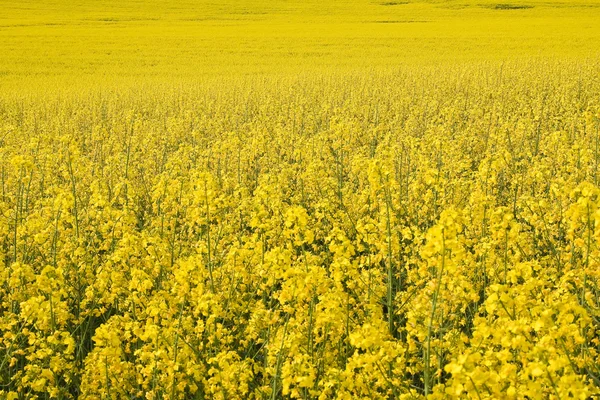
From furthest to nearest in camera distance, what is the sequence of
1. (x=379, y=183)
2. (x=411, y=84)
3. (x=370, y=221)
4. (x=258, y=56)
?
(x=258, y=56) < (x=411, y=84) < (x=370, y=221) < (x=379, y=183)

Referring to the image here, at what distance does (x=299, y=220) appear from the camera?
11.5ft

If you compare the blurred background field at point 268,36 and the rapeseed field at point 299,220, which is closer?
the rapeseed field at point 299,220

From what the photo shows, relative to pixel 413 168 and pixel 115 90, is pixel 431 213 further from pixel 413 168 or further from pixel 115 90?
pixel 115 90

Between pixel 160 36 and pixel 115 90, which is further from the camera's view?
pixel 160 36

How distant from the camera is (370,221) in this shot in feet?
14.1

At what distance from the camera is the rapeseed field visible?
9.59 feet

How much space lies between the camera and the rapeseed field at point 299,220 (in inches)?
115

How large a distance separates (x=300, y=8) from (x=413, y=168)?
33434mm

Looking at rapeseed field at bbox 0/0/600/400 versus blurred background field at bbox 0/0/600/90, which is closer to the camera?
rapeseed field at bbox 0/0/600/400

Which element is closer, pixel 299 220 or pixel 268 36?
pixel 299 220

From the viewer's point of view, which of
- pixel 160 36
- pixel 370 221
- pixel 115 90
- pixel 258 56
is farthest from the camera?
pixel 160 36

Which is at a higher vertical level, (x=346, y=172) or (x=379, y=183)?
(x=379, y=183)

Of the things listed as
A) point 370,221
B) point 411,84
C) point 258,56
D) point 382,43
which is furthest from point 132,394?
point 382,43

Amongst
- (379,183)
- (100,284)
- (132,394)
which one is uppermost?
(379,183)
